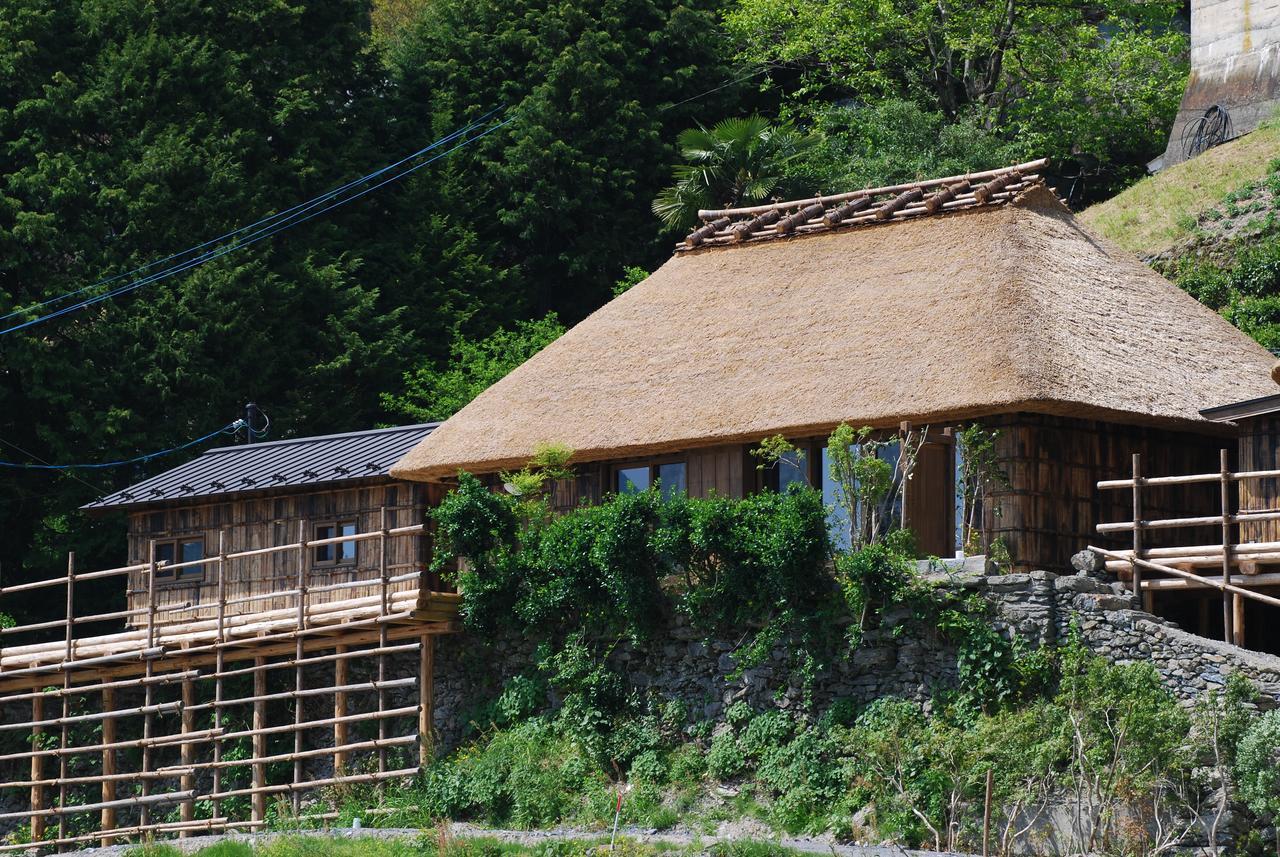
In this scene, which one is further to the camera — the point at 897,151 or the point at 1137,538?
the point at 897,151

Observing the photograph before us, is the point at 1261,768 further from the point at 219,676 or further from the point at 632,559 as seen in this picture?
the point at 219,676

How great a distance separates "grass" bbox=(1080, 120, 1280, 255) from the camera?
1617 inches

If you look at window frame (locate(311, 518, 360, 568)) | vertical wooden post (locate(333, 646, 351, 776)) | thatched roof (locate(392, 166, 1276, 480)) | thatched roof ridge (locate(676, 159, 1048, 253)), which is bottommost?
vertical wooden post (locate(333, 646, 351, 776))

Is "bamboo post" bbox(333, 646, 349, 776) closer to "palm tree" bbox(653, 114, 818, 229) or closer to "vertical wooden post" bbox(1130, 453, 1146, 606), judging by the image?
"vertical wooden post" bbox(1130, 453, 1146, 606)

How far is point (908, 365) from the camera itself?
28.1m

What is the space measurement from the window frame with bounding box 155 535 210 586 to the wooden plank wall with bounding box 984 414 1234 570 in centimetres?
1398

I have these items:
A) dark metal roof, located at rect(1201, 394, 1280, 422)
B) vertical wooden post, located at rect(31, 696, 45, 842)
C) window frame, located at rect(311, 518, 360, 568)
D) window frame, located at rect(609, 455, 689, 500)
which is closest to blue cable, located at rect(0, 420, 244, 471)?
window frame, located at rect(311, 518, 360, 568)

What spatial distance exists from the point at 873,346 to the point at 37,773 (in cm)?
1506

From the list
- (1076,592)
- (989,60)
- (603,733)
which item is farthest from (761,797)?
(989,60)

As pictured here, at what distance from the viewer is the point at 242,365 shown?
42656 mm

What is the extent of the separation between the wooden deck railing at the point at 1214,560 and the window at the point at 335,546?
41.8 ft

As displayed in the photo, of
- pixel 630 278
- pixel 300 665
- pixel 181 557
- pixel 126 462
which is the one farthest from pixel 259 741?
pixel 630 278

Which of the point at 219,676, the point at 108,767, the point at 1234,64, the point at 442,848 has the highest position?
the point at 1234,64

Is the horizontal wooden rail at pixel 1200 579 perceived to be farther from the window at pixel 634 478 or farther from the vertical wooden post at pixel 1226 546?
the window at pixel 634 478
